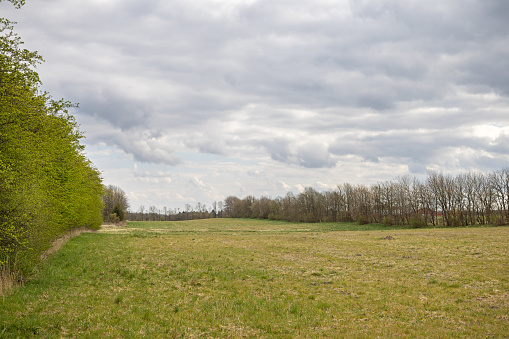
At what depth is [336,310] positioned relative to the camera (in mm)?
11695

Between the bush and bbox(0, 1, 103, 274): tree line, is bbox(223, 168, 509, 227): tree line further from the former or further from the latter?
bbox(0, 1, 103, 274): tree line

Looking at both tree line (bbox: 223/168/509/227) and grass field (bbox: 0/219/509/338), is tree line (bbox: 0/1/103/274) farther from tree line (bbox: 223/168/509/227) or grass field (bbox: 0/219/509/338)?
tree line (bbox: 223/168/509/227)

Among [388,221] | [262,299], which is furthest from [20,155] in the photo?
[388,221]

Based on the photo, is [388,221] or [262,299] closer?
[262,299]

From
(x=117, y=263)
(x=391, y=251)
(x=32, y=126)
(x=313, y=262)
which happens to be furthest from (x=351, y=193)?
(x=32, y=126)

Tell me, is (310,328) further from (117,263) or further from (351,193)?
(351,193)

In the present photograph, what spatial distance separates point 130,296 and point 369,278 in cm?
1272

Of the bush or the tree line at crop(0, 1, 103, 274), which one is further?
the bush

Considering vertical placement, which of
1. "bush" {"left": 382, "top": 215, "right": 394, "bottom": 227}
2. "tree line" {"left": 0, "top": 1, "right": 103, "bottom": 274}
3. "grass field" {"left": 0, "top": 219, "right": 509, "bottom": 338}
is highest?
"tree line" {"left": 0, "top": 1, "right": 103, "bottom": 274}

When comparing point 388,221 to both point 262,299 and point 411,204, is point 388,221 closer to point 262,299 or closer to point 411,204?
point 411,204

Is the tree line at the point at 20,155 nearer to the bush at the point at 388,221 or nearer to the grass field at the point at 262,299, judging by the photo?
the grass field at the point at 262,299

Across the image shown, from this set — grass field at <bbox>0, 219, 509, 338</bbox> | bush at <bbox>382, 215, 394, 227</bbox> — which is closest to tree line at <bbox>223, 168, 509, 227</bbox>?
bush at <bbox>382, 215, 394, 227</bbox>

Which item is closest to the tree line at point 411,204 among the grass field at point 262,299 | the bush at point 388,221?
the bush at point 388,221

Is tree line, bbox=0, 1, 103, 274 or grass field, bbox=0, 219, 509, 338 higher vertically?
tree line, bbox=0, 1, 103, 274
